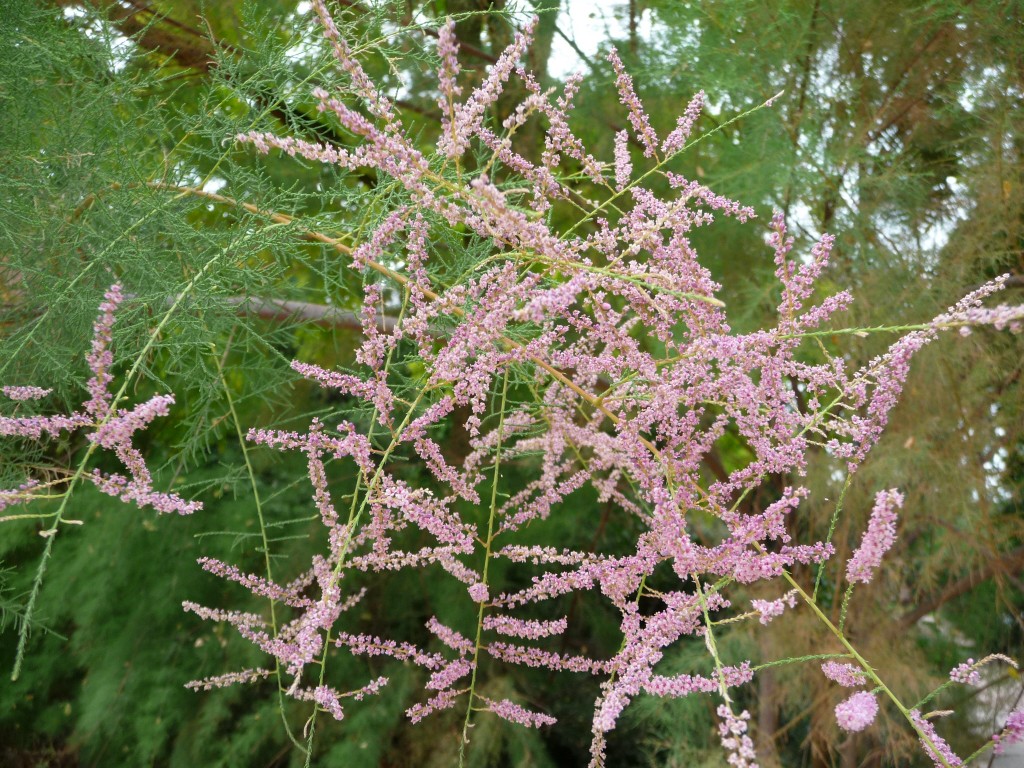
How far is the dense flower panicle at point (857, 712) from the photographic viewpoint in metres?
0.69

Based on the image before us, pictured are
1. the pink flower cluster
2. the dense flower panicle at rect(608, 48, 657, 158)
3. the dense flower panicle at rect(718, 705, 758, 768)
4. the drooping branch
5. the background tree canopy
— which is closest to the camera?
the dense flower panicle at rect(718, 705, 758, 768)

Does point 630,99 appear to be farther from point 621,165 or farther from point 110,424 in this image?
point 110,424

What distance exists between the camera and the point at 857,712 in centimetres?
70

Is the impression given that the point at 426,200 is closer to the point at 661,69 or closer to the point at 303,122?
the point at 303,122

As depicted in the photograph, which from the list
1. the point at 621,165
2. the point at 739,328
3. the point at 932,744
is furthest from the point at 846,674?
the point at 739,328

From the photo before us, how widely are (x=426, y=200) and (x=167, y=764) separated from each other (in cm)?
288

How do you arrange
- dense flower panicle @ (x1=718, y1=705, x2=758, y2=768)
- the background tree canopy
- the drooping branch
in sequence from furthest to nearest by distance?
the drooping branch, the background tree canopy, dense flower panicle @ (x1=718, y1=705, x2=758, y2=768)

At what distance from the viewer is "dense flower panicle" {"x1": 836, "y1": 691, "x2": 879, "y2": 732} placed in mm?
693

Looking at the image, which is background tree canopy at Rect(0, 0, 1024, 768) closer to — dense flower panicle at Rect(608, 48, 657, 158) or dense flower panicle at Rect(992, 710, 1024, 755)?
dense flower panicle at Rect(608, 48, 657, 158)

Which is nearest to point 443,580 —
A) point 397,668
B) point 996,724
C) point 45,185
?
point 397,668

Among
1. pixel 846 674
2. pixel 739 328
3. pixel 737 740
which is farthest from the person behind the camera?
pixel 739 328

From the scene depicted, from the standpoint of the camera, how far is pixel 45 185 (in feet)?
3.92

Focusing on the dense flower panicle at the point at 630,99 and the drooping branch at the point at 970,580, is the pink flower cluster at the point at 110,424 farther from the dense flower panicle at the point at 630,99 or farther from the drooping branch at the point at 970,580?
the drooping branch at the point at 970,580

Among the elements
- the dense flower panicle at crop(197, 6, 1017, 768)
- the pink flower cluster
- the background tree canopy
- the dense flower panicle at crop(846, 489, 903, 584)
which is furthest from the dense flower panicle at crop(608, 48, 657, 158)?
the background tree canopy
